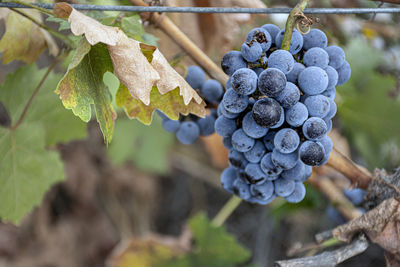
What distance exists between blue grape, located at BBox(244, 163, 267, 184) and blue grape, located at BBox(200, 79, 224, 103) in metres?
0.21

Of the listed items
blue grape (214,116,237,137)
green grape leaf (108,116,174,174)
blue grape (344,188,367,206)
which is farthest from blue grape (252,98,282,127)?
green grape leaf (108,116,174,174)

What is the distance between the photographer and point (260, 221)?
228 cm

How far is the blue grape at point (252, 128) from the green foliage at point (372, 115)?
108 cm

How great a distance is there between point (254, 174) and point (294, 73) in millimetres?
229

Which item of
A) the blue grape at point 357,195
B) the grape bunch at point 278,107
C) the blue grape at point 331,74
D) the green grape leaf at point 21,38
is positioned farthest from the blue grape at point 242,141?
the green grape leaf at point 21,38

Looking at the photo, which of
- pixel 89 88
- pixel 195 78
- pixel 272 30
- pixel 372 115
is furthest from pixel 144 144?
pixel 272 30

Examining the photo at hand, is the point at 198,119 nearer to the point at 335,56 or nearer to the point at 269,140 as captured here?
the point at 269,140

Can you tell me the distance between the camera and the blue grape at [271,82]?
0.66 m

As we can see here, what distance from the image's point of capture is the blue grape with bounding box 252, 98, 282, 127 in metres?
0.68

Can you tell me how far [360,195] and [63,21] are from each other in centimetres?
93

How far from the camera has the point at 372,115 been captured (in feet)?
5.65

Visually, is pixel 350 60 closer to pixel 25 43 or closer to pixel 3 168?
pixel 25 43

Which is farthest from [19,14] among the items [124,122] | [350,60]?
[350,60]

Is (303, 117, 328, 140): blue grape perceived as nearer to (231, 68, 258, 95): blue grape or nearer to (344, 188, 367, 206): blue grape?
(231, 68, 258, 95): blue grape
